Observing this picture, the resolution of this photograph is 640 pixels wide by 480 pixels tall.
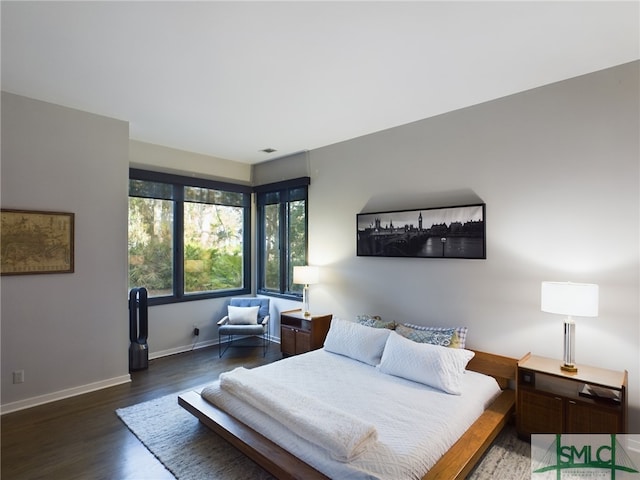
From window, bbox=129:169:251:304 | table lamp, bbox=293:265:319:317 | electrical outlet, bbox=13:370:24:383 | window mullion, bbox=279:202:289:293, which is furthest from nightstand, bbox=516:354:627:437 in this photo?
electrical outlet, bbox=13:370:24:383

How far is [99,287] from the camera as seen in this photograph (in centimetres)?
362

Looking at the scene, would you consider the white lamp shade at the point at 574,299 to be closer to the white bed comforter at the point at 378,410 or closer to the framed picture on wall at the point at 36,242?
the white bed comforter at the point at 378,410

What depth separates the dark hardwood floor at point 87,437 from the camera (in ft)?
7.52

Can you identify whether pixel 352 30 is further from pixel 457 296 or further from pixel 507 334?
pixel 507 334

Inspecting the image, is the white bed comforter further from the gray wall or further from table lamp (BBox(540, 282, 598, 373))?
the gray wall

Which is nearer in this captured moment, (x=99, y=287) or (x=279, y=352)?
(x=99, y=287)

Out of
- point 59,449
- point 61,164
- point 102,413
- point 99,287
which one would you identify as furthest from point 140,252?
point 59,449

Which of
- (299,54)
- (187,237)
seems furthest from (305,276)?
(299,54)

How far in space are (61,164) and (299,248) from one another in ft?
10.0

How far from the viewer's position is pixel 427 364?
9.14ft

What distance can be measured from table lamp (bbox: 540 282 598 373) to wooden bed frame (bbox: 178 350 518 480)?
527 mm

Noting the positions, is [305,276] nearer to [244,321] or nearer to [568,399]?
[244,321]

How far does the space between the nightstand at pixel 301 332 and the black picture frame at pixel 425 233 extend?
3.47ft

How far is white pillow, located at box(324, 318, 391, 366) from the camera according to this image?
3297 mm
